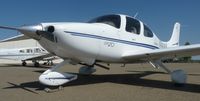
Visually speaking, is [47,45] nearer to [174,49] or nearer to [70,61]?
[70,61]

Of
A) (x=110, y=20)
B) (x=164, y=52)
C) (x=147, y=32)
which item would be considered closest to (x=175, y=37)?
(x=147, y=32)

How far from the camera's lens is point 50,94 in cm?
729

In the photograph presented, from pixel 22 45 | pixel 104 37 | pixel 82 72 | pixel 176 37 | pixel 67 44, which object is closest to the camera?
pixel 67 44

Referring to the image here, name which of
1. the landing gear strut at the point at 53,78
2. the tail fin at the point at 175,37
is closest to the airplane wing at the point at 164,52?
the landing gear strut at the point at 53,78

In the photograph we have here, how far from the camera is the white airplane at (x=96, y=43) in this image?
25.0ft

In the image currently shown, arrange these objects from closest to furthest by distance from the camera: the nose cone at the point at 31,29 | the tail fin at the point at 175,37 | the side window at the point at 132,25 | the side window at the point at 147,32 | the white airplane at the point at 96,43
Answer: the nose cone at the point at 31,29 → the white airplane at the point at 96,43 → the side window at the point at 132,25 → the side window at the point at 147,32 → the tail fin at the point at 175,37

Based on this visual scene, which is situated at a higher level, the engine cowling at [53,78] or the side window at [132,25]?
the side window at [132,25]

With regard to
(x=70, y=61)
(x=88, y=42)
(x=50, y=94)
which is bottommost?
(x=50, y=94)

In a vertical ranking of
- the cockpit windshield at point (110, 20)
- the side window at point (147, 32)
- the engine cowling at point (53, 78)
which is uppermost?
the cockpit windshield at point (110, 20)

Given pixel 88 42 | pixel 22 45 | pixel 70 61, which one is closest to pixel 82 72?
pixel 70 61

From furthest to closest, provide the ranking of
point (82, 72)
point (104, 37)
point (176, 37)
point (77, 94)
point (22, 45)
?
point (22, 45) < point (176, 37) < point (82, 72) < point (104, 37) < point (77, 94)

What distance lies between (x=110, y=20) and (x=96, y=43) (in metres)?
1.34

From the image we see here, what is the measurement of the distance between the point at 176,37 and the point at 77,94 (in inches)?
387

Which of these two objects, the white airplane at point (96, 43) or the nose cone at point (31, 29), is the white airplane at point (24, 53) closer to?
the white airplane at point (96, 43)
